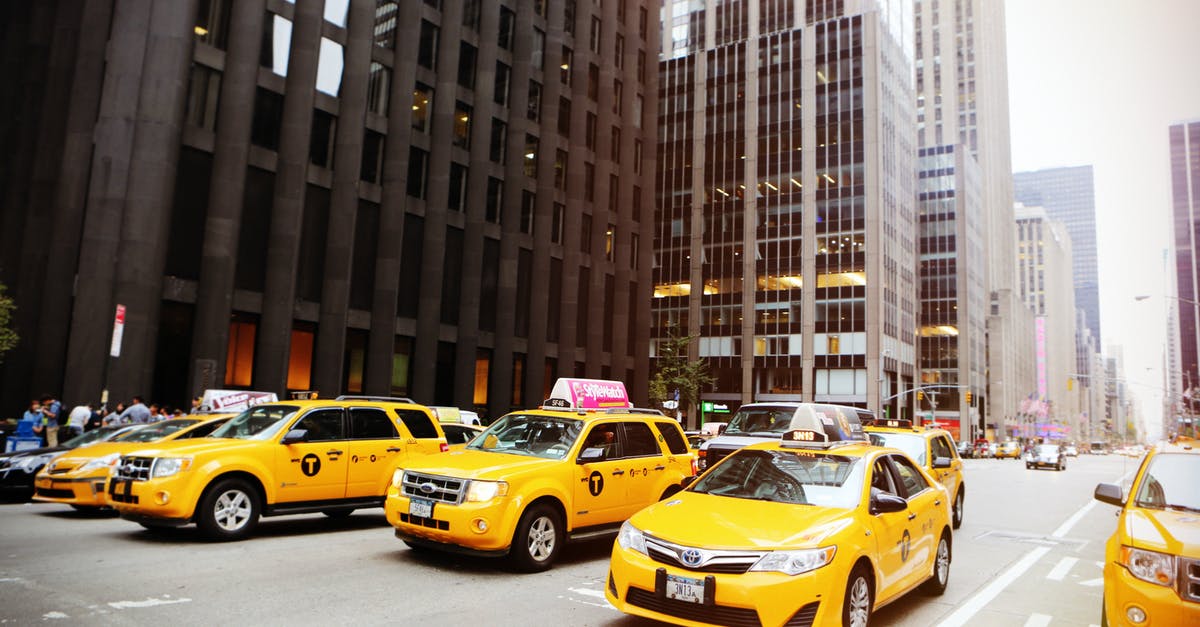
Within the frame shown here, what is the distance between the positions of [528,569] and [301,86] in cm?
2664

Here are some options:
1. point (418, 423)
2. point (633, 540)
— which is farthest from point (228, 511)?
point (633, 540)

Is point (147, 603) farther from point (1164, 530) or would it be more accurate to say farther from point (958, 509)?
point (958, 509)

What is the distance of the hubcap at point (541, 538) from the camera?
8.57m

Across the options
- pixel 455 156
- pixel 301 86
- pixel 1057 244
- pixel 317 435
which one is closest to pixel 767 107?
pixel 455 156

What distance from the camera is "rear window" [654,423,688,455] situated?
1098 cm

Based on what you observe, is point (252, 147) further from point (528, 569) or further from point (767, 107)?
point (767, 107)

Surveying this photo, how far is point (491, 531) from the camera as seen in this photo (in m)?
8.03

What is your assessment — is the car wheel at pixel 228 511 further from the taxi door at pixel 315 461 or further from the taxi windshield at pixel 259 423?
the taxi windshield at pixel 259 423

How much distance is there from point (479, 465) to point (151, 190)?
2187cm

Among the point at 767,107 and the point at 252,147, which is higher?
the point at 767,107

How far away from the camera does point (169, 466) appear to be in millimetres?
9602

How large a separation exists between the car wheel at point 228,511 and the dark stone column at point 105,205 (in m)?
17.4

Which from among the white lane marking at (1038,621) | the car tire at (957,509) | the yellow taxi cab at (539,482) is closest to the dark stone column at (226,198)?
the yellow taxi cab at (539,482)

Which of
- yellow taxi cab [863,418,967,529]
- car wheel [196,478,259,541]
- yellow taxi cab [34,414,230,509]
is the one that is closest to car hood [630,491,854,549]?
car wheel [196,478,259,541]
